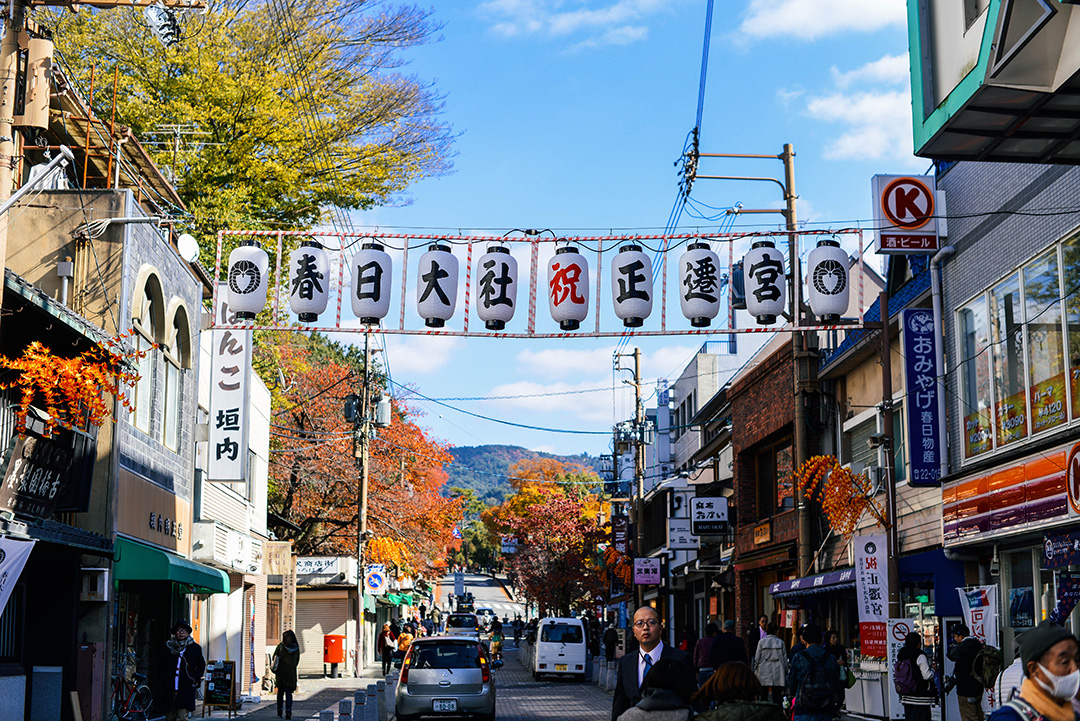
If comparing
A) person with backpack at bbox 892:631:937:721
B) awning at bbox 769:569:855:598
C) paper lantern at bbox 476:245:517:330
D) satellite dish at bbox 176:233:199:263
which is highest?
satellite dish at bbox 176:233:199:263

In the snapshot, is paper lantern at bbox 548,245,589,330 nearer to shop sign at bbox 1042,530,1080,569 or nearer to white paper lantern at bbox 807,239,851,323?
white paper lantern at bbox 807,239,851,323

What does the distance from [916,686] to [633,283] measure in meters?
7.67

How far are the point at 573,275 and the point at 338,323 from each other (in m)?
4.03

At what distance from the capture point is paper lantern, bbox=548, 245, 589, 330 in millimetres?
20000

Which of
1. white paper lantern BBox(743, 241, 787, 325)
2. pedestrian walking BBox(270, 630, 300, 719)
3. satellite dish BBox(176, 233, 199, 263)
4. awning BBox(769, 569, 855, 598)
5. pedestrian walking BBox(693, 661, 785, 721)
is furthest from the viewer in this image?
awning BBox(769, 569, 855, 598)

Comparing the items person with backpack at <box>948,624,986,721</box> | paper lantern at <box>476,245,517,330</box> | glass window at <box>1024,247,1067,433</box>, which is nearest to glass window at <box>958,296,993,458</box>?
glass window at <box>1024,247,1067,433</box>

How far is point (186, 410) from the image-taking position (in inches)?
975

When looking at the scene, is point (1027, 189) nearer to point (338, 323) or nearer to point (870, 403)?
point (870, 403)

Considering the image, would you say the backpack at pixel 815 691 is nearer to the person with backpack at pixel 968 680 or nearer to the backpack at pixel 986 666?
the backpack at pixel 986 666

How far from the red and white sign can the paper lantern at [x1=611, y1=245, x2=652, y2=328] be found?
13.5ft

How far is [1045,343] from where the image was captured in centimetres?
1700

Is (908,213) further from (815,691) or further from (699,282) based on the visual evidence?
(815,691)

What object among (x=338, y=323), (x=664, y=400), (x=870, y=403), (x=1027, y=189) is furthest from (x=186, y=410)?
(x=664, y=400)

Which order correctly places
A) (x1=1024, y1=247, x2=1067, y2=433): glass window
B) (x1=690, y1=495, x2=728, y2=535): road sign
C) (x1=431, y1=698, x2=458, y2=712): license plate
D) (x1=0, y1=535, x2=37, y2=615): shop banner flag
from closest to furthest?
(x1=0, y1=535, x2=37, y2=615): shop banner flag
(x1=1024, y1=247, x2=1067, y2=433): glass window
(x1=431, y1=698, x2=458, y2=712): license plate
(x1=690, y1=495, x2=728, y2=535): road sign
